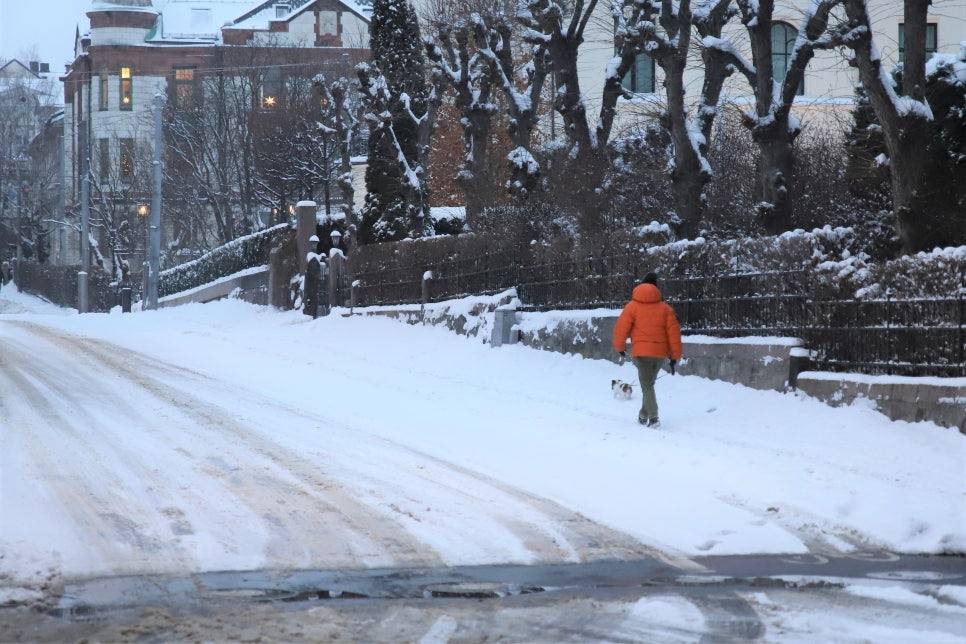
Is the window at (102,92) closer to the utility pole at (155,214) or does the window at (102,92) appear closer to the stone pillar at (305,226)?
the utility pole at (155,214)

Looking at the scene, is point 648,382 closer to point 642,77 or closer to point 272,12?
point 642,77

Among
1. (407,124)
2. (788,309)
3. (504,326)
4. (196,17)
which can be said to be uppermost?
(196,17)

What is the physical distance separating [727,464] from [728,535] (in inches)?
113

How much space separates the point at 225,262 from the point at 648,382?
32.7 metres

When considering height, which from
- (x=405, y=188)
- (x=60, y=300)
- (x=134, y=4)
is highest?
(x=134, y=4)

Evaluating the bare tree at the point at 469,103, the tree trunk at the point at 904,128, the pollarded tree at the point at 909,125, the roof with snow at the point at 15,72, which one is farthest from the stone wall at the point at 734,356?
the roof with snow at the point at 15,72

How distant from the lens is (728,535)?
9.20 m

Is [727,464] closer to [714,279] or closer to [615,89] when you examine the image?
[714,279]

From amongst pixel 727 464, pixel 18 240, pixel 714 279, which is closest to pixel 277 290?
pixel 714 279

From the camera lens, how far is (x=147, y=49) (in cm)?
7969

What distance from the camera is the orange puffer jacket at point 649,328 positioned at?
14.7 metres

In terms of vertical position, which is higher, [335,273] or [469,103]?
[469,103]

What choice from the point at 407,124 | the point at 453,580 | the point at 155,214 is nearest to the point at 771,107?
the point at 453,580

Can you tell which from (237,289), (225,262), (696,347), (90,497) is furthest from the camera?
(225,262)
